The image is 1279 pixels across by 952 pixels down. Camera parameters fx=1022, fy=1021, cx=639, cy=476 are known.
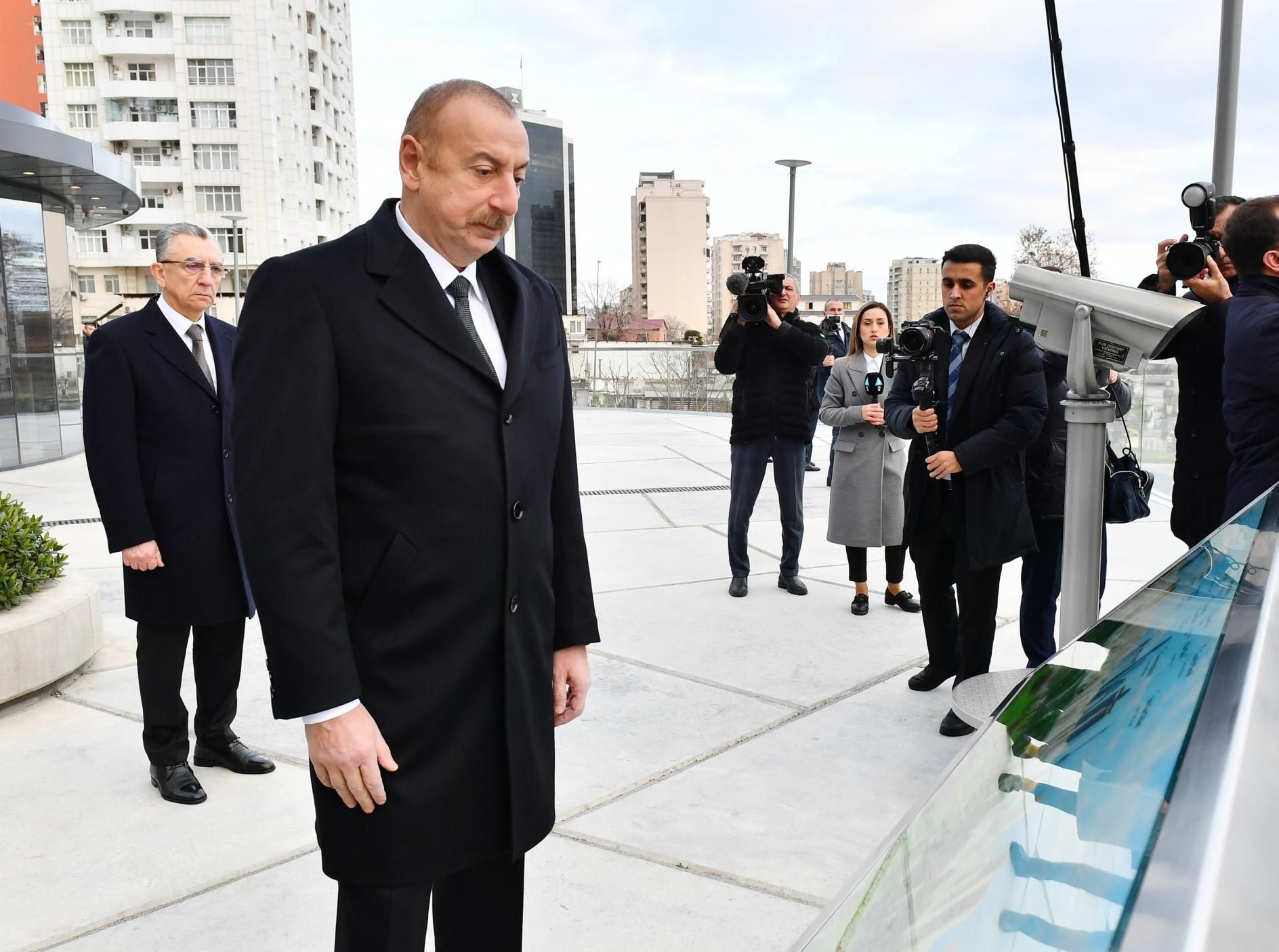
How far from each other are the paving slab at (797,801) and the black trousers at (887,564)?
1675mm

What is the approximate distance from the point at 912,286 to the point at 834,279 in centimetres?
1000

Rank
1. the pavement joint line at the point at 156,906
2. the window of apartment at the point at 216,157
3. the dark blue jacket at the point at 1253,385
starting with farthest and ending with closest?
the window of apartment at the point at 216,157 → the dark blue jacket at the point at 1253,385 → the pavement joint line at the point at 156,906

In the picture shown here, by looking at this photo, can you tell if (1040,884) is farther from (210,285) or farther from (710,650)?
(710,650)

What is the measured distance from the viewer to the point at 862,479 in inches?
240

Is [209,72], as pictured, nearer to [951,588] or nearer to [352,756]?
[951,588]

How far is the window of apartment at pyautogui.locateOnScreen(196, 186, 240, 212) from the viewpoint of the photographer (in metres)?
67.9

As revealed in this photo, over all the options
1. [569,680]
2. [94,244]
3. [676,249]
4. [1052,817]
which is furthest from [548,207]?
[1052,817]

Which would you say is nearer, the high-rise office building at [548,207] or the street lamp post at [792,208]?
the street lamp post at [792,208]

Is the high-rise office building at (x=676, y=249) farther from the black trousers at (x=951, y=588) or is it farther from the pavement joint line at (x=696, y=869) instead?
the pavement joint line at (x=696, y=869)

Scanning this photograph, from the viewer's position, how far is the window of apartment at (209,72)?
67.9m

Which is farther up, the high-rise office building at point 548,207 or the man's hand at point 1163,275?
the high-rise office building at point 548,207

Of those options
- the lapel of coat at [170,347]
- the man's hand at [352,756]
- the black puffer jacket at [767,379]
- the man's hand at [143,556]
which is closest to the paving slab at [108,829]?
the man's hand at [143,556]

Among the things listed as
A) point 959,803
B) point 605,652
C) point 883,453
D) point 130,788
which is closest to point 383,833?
point 959,803

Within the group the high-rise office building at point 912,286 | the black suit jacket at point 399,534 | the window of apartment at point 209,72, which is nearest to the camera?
the black suit jacket at point 399,534
